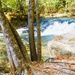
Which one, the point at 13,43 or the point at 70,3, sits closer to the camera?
the point at 13,43

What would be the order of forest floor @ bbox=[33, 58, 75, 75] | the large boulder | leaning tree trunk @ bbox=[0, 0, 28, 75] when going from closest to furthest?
forest floor @ bbox=[33, 58, 75, 75] < leaning tree trunk @ bbox=[0, 0, 28, 75] < the large boulder

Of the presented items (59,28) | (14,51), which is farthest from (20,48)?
(59,28)

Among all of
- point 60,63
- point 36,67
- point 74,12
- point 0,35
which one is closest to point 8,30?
point 36,67

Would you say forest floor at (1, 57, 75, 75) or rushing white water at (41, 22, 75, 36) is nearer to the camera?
forest floor at (1, 57, 75, 75)

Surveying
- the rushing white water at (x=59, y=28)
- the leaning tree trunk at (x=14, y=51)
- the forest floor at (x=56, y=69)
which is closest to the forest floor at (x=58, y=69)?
the forest floor at (x=56, y=69)

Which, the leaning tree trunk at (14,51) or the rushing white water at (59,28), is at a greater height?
the leaning tree trunk at (14,51)

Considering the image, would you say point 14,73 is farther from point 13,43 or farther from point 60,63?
point 60,63

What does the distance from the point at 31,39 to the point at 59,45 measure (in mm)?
2196

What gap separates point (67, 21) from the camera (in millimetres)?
22281

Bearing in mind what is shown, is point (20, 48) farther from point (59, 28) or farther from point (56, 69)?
point (59, 28)

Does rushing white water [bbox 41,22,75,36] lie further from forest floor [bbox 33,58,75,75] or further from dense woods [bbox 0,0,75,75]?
forest floor [bbox 33,58,75,75]

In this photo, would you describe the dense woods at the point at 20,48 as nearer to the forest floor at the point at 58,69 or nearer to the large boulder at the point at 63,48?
the forest floor at the point at 58,69

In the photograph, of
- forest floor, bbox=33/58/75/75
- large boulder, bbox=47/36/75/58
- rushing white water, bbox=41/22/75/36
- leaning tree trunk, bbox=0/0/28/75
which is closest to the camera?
forest floor, bbox=33/58/75/75

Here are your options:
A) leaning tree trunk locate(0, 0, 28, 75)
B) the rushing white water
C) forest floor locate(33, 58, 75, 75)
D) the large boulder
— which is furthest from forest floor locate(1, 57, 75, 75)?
the rushing white water
